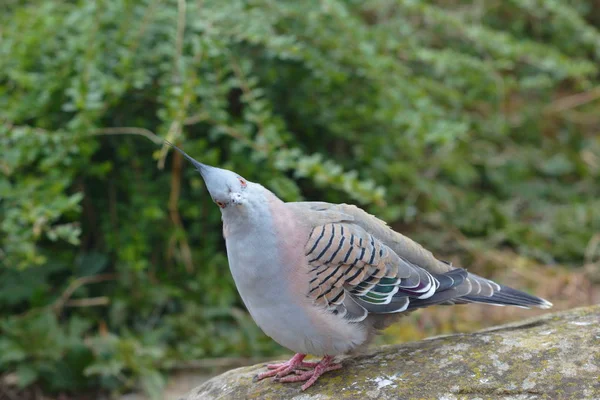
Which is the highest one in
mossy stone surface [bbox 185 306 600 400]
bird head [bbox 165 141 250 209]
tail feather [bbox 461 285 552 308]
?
bird head [bbox 165 141 250 209]

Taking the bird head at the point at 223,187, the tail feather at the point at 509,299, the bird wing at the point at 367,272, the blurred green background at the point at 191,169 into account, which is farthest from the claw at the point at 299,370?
the blurred green background at the point at 191,169

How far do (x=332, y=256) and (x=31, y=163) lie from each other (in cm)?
237

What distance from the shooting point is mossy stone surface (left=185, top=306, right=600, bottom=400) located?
264 centimetres

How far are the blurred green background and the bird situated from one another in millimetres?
1127

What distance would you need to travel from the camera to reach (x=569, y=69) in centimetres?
519

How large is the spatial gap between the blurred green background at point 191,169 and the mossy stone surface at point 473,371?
4.05 feet

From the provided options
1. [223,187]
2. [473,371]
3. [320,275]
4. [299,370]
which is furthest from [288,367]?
[223,187]

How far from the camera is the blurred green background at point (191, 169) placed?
164 inches

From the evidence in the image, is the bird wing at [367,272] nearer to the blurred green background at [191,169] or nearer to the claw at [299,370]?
the claw at [299,370]

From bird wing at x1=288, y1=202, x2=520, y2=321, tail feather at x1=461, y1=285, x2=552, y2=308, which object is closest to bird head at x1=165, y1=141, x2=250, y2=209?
bird wing at x1=288, y1=202, x2=520, y2=321

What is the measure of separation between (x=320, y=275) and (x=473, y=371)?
0.70 m

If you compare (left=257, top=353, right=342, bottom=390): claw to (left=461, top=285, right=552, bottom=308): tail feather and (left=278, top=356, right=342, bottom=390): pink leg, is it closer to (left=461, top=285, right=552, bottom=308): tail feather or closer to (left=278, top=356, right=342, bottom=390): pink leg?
(left=278, top=356, right=342, bottom=390): pink leg

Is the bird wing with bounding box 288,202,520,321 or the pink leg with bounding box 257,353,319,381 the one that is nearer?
the bird wing with bounding box 288,202,520,321

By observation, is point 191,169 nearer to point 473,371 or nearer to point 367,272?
point 367,272
